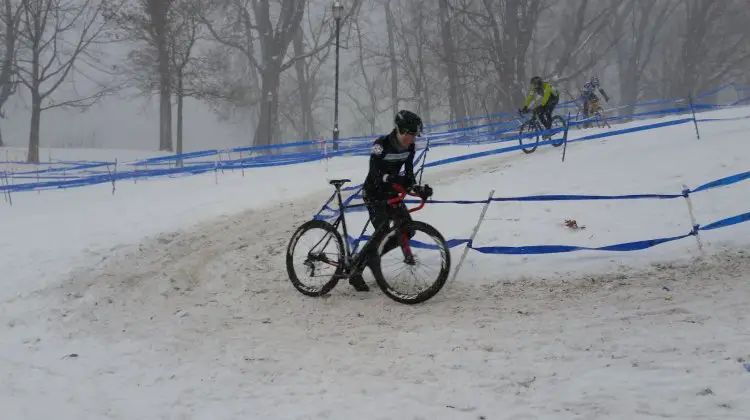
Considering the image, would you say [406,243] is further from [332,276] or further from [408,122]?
[408,122]

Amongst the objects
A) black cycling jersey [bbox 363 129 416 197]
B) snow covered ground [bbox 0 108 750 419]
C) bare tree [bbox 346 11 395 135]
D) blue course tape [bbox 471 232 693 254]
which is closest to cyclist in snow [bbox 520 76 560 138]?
snow covered ground [bbox 0 108 750 419]

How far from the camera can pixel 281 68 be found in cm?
2728

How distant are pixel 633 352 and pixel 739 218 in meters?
2.82

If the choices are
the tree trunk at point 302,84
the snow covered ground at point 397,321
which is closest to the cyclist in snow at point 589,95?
the snow covered ground at point 397,321

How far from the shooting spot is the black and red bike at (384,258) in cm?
549

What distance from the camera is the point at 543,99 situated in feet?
45.3

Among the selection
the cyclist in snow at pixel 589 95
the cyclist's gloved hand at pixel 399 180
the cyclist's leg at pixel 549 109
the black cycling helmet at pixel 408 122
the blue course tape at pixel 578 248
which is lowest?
the blue course tape at pixel 578 248

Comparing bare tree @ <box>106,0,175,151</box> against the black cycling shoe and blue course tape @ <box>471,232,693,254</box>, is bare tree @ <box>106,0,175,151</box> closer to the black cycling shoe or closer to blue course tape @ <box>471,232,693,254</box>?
the black cycling shoe

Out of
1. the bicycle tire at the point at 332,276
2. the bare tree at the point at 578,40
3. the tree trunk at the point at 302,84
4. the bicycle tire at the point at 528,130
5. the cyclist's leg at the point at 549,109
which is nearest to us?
the bicycle tire at the point at 332,276

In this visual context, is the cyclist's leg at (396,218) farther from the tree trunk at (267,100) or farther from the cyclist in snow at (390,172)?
the tree trunk at (267,100)

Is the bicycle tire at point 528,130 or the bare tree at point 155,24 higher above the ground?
the bare tree at point 155,24

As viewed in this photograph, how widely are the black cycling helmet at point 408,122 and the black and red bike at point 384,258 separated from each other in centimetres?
60

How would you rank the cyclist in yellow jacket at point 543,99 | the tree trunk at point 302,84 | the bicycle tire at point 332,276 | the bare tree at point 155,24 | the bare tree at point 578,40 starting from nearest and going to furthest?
the bicycle tire at point 332,276 < the cyclist in yellow jacket at point 543,99 < the bare tree at point 578,40 < the bare tree at point 155,24 < the tree trunk at point 302,84

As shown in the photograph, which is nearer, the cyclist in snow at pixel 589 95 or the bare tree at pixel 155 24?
the cyclist in snow at pixel 589 95
